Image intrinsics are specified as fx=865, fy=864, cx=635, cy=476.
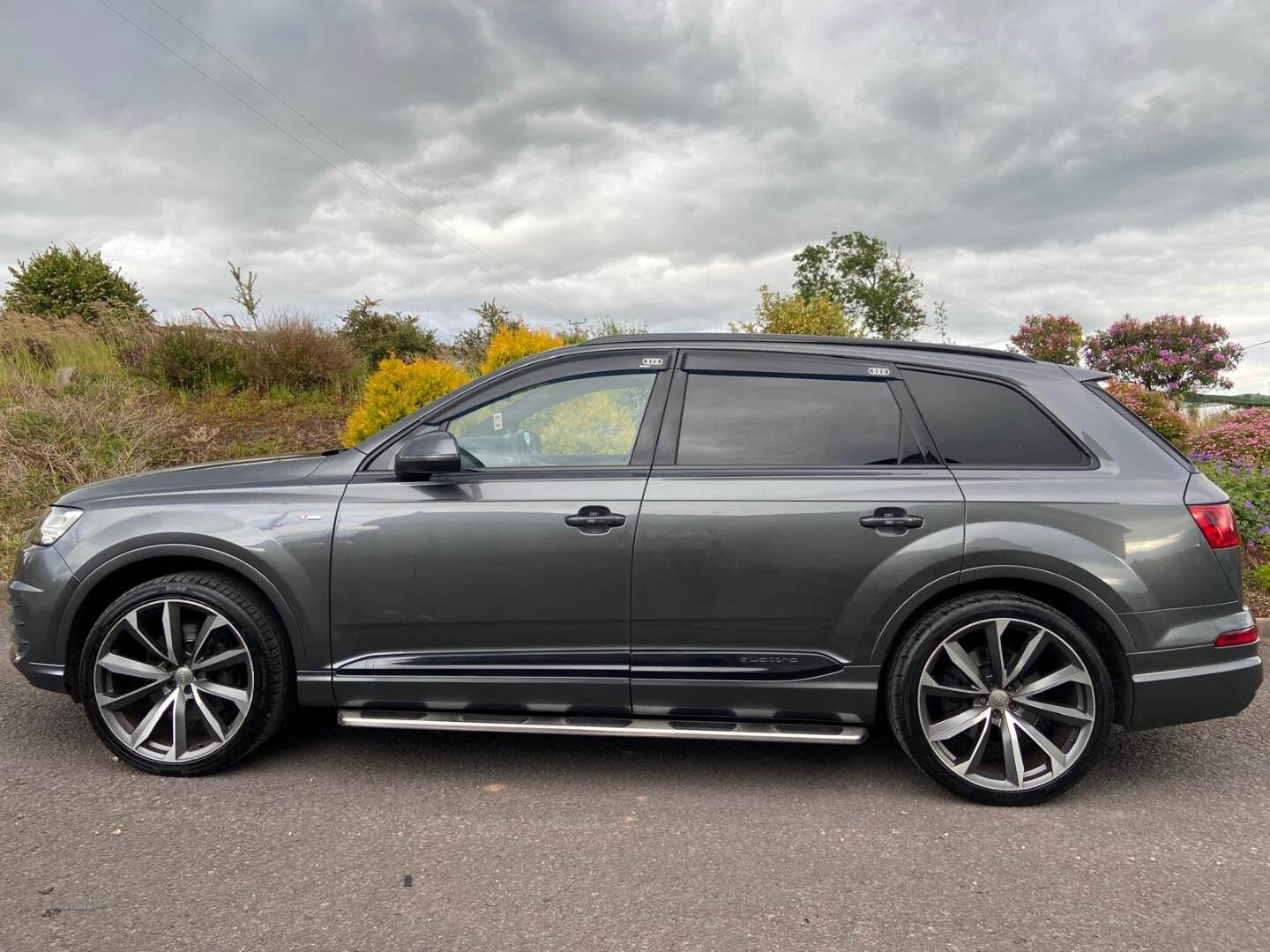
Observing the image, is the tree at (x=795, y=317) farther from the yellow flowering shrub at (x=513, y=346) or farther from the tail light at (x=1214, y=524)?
the tail light at (x=1214, y=524)

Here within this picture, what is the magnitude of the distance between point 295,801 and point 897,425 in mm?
2701

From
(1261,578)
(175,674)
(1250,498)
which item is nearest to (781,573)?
(175,674)

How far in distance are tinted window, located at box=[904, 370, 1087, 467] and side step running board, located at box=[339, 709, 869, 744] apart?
115 cm

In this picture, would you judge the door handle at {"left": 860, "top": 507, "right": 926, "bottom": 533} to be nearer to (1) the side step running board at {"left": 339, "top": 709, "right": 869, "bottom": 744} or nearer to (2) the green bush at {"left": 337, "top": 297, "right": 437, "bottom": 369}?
(1) the side step running board at {"left": 339, "top": 709, "right": 869, "bottom": 744}

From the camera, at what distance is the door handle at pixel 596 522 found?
127 inches

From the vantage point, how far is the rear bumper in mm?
3150

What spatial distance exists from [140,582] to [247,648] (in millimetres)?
623

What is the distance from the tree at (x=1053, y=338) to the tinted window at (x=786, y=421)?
22.5 meters

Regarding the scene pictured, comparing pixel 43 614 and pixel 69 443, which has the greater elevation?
pixel 69 443

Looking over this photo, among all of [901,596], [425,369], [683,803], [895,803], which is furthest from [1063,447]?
[425,369]

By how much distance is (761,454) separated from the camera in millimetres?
3373

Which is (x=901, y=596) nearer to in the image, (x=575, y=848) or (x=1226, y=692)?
(x=1226, y=692)

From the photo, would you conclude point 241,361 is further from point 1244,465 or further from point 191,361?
point 1244,465

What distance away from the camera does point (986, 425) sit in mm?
3369
